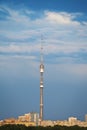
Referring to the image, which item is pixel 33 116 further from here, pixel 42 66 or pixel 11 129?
pixel 11 129

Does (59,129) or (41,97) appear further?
(41,97)

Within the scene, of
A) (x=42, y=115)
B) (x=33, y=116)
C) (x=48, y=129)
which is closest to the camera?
(x=48, y=129)

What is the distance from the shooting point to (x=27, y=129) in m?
53.0

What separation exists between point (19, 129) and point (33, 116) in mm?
41640

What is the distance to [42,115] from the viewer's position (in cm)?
8819

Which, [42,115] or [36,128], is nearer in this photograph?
[36,128]

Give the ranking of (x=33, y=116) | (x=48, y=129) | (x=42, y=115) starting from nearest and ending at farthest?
(x=48, y=129)
(x=42, y=115)
(x=33, y=116)

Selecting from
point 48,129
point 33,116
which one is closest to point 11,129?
point 48,129

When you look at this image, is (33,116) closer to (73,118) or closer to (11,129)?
(73,118)

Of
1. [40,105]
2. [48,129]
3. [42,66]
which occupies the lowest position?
[48,129]

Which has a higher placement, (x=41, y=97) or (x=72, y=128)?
(x=41, y=97)

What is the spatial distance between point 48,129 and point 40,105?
3756 cm

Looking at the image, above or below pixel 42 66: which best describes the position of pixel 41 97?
below

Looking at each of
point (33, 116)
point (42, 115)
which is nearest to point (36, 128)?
point (42, 115)
